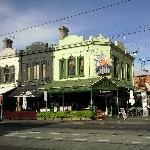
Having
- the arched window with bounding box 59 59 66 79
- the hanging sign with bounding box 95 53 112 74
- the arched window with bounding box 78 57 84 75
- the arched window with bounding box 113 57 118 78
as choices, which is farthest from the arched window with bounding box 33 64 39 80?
the arched window with bounding box 113 57 118 78

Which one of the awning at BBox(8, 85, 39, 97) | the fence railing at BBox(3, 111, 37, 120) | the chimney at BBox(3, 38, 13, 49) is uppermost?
the chimney at BBox(3, 38, 13, 49)

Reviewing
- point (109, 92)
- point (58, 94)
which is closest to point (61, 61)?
point (58, 94)

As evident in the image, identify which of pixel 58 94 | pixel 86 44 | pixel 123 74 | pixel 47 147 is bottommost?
pixel 47 147

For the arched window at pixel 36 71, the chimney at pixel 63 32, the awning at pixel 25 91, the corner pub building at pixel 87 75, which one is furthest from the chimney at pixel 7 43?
the corner pub building at pixel 87 75

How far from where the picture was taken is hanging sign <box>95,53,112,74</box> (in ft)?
114

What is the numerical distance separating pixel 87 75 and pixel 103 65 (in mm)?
2023

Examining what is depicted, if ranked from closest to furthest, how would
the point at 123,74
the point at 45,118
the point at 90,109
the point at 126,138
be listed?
the point at 126,138, the point at 90,109, the point at 45,118, the point at 123,74

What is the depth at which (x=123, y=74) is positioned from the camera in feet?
130

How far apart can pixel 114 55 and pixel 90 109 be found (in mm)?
7508

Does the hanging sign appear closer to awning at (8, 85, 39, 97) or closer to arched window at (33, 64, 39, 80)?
awning at (8, 85, 39, 97)

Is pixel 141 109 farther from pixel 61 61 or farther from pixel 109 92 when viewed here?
pixel 61 61

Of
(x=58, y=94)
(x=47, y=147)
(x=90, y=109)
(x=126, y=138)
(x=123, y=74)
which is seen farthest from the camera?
(x=123, y=74)

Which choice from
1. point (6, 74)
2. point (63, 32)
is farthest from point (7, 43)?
point (63, 32)

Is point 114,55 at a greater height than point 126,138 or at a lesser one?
greater
